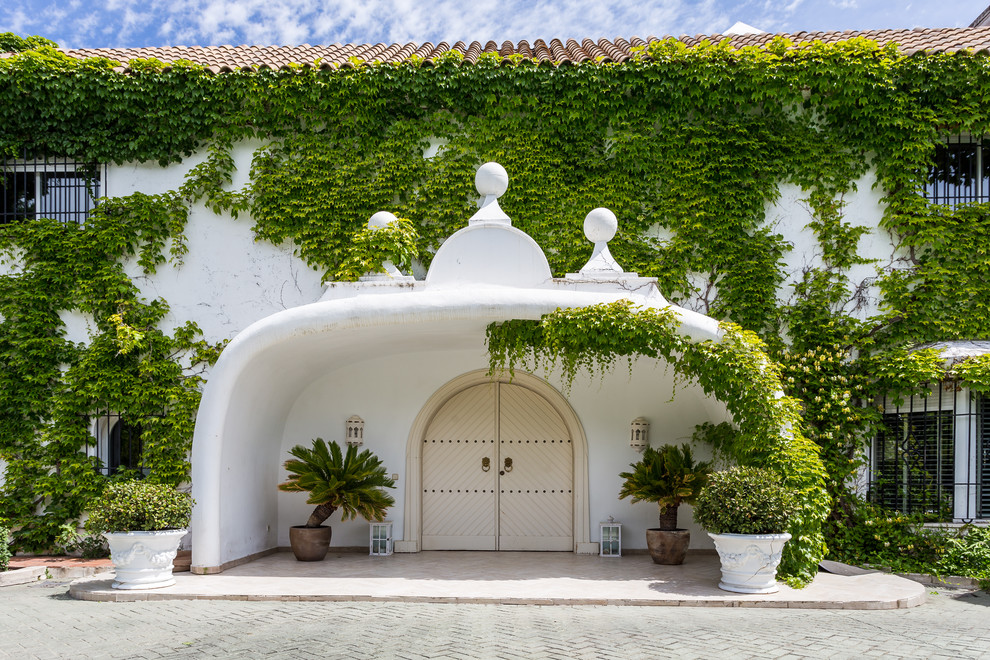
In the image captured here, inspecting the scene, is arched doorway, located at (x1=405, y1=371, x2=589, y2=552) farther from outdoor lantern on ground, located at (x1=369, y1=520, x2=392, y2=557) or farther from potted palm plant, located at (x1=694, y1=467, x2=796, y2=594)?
potted palm plant, located at (x1=694, y1=467, x2=796, y2=594)

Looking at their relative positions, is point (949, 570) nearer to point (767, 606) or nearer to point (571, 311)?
point (767, 606)

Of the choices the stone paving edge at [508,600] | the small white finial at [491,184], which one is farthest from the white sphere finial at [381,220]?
the stone paving edge at [508,600]

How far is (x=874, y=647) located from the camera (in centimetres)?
Answer: 607

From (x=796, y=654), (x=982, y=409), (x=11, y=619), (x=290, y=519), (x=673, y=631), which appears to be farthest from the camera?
(x=290, y=519)

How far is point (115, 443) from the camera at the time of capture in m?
10.9

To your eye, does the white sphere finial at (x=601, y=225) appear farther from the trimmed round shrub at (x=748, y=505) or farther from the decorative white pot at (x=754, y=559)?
the decorative white pot at (x=754, y=559)

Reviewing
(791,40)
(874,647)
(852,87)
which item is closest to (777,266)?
(852,87)

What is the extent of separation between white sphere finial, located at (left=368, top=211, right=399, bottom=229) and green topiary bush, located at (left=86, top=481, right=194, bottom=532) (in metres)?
4.03

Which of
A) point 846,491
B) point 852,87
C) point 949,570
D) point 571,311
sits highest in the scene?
point 852,87

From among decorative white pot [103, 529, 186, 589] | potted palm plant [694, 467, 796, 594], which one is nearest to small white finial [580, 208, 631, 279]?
potted palm plant [694, 467, 796, 594]

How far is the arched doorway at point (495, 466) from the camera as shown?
1101cm

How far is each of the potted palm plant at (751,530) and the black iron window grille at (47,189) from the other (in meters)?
9.27

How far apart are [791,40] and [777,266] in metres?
3.40

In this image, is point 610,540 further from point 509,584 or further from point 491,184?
point 491,184
